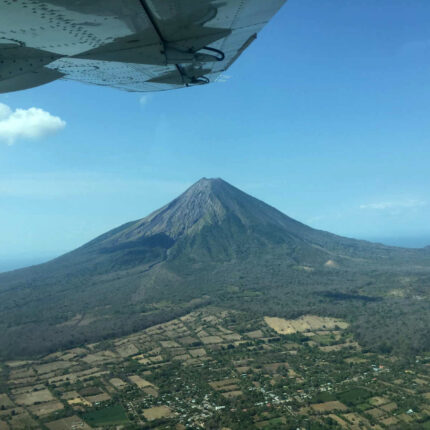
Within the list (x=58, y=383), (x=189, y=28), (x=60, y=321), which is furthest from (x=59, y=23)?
(x=60, y=321)

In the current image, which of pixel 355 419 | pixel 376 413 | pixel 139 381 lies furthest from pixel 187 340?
pixel 376 413

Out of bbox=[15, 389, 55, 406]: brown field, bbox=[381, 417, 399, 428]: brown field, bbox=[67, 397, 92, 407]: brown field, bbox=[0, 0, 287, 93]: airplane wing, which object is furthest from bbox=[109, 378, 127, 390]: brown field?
bbox=[0, 0, 287, 93]: airplane wing

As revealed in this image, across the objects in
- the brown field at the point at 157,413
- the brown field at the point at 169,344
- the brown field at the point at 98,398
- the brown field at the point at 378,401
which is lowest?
the brown field at the point at 378,401

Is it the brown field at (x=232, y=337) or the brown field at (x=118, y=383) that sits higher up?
the brown field at (x=118, y=383)

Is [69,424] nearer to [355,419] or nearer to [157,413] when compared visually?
[157,413]

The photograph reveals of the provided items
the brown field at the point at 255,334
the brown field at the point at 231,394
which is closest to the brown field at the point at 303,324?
the brown field at the point at 255,334

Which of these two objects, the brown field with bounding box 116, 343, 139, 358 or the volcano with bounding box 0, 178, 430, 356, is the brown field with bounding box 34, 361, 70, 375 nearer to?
the volcano with bounding box 0, 178, 430, 356

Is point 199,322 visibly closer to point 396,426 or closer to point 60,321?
point 60,321

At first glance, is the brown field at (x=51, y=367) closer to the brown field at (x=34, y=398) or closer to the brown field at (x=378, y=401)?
the brown field at (x=34, y=398)
